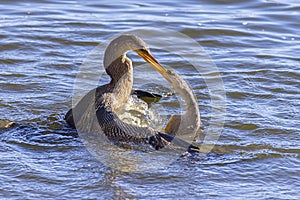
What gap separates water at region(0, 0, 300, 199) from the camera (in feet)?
19.2

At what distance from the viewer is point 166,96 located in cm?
816

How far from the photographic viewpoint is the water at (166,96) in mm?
5863

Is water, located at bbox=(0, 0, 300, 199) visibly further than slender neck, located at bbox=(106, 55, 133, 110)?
No

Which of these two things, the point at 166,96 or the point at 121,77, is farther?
the point at 166,96

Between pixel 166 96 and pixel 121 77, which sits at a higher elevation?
pixel 121 77

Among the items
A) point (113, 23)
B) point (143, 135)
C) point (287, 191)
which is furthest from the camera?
point (113, 23)

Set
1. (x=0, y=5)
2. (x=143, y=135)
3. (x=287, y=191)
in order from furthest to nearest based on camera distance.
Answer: (x=0, y=5)
(x=143, y=135)
(x=287, y=191)

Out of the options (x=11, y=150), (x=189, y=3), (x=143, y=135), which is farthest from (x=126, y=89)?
(x=189, y=3)

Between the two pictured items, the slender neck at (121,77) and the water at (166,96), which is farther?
the slender neck at (121,77)

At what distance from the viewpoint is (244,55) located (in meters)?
9.70

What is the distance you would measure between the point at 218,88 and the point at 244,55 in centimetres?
141

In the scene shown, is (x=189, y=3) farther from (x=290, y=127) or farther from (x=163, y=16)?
(x=290, y=127)

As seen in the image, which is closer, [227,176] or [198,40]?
[227,176]

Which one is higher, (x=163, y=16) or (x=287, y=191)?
(x=163, y=16)
